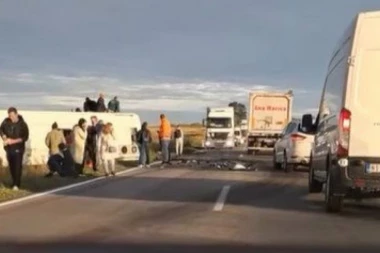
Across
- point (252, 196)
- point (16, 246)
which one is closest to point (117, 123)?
point (252, 196)

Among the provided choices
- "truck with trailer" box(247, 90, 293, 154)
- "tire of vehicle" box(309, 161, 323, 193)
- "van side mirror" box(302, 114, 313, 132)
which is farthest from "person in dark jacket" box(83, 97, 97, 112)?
"van side mirror" box(302, 114, 313, 132)

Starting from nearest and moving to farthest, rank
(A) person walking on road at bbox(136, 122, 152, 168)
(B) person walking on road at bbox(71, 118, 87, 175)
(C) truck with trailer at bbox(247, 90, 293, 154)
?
(B) person walking on road at bbox(71, 118, 87, 175), (A) person walking on road at bbox(136, 122, 152, 168), (C) truck with trailer at bbox(247, 90, 293, 154)

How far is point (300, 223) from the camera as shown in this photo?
13.7m

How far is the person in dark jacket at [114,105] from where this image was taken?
41.2m

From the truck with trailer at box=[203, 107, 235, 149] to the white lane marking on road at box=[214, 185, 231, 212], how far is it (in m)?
37.9

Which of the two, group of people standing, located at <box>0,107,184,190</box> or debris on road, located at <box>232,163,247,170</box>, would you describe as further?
debris on road, located at <box>232,163,247,170</box>

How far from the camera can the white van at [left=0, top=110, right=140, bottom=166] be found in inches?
1356

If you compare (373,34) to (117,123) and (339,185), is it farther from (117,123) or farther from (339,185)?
(117,123)

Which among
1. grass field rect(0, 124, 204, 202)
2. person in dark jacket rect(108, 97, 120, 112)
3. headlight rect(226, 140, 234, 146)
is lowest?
grass field rect(0, 124, 204, 202)

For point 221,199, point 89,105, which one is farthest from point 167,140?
point 221,199

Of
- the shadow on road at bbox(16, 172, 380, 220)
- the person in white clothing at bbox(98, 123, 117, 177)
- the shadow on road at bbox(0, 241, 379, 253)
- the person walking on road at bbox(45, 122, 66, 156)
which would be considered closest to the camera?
the shadow on road at bbox(0, 241, 379, 253)

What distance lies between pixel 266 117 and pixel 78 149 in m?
23.8

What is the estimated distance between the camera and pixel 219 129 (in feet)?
197

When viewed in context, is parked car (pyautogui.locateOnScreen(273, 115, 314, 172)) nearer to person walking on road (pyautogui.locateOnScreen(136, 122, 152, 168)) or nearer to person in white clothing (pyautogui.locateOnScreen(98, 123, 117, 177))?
person walking on road (pyautogui.locateOnScreen(136, 122, 152, 168))
